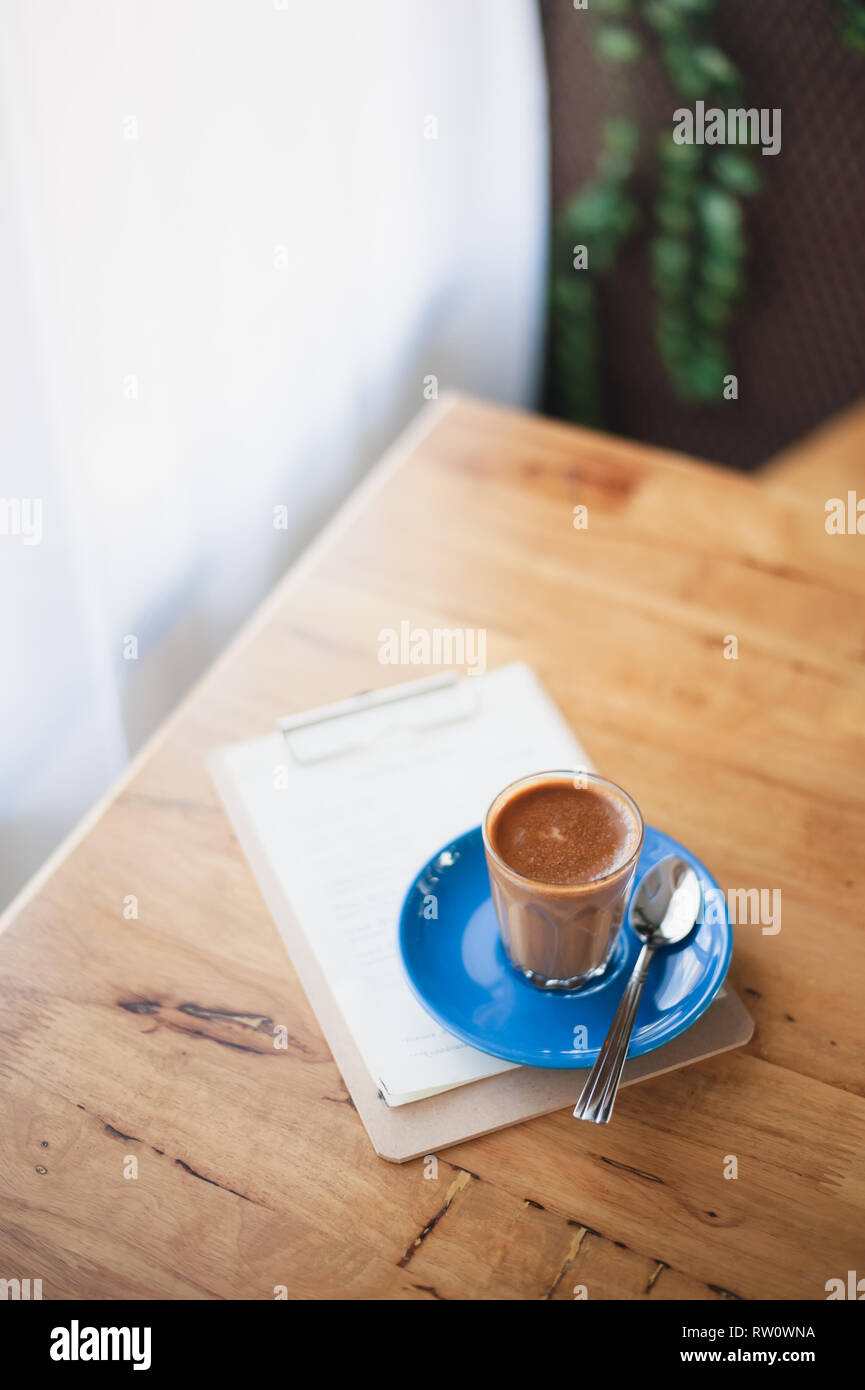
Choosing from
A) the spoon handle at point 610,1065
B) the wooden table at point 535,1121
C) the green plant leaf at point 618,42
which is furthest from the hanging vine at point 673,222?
the spoon handle at point 610,1065

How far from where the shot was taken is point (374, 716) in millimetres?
990

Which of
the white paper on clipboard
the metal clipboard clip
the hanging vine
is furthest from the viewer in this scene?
the hanging vine

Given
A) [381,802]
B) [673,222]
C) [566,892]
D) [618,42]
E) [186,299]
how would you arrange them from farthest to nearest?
1. [673,222]
2. [618,42]
3. [186,299]
4. [381,802]
5. [566,892]

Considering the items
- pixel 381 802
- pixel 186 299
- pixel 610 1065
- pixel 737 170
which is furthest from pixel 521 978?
pixel 737 170

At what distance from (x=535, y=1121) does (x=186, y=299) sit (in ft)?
2.92

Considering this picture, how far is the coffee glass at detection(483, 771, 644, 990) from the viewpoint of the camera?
73cm

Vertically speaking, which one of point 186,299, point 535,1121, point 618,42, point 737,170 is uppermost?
point 618,42

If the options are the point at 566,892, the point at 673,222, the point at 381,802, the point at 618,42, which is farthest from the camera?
the point at 673,222

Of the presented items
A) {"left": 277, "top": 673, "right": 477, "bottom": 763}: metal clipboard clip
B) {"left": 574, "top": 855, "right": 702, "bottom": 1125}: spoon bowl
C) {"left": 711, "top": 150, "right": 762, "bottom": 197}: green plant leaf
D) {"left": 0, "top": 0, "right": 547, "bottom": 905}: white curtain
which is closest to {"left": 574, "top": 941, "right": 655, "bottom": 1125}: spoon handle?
{"left": 574, "top": 855, "right": 702, "bottom": 1125}: spoon bowl

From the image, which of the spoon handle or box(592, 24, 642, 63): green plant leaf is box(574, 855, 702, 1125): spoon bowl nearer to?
the spoon handle

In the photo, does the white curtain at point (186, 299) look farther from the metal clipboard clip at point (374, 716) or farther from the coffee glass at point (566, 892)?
the coffee glass at point (566, 892)

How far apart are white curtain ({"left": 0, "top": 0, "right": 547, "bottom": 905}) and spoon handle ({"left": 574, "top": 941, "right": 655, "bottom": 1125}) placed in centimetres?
66

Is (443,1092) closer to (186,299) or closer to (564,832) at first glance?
(564,832)

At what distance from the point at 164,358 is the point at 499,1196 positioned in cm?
88
